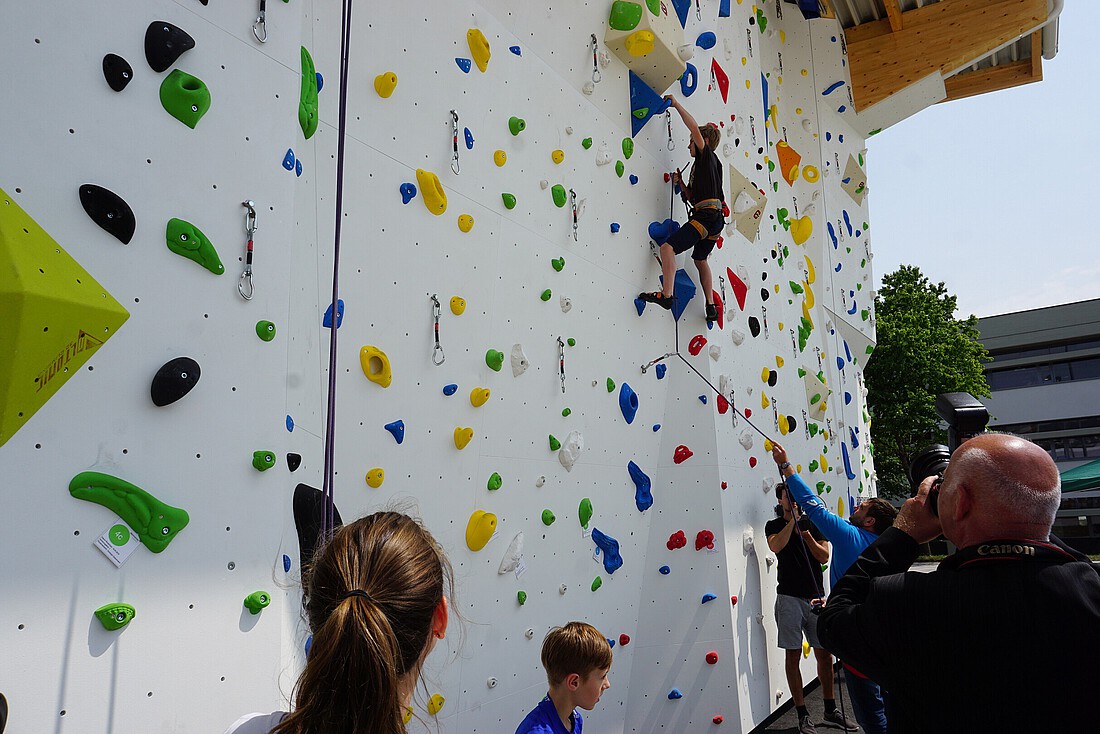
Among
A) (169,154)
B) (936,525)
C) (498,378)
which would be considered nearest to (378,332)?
(498,378)

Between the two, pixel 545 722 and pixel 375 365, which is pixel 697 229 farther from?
pixel 545 722

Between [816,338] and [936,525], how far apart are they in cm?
529

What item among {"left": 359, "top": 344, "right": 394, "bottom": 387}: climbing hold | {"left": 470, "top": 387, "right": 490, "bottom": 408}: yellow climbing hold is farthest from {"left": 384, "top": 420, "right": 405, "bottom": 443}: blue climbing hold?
{"left": 470, "top": 387, "right": 490, "bottom": 408}: yellow climbing hold

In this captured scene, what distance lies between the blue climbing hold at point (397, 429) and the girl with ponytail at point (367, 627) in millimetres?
1399

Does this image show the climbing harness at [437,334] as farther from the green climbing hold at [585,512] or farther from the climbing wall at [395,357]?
the green climbing hold at [585,512]

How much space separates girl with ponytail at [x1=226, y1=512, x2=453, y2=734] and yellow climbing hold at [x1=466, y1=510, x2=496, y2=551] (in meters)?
1.70

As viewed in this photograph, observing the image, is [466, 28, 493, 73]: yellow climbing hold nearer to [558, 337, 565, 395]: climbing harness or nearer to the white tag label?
[558, 337, 565, 395]: climbing harness

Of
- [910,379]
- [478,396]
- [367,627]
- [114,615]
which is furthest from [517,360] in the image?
[910,379]

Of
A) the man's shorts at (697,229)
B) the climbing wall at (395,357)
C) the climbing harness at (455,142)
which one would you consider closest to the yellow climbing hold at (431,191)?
the climbing wall at (395,357)

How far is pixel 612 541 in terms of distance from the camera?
3547 mm

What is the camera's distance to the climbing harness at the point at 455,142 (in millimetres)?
2746

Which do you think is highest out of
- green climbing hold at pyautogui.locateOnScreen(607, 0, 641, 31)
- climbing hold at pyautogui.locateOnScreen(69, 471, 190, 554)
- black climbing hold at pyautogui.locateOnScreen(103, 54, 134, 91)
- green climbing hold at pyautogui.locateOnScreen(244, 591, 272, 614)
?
green climbing hold at pyautogui.locateOnScreen(607, 0, 641, 31)

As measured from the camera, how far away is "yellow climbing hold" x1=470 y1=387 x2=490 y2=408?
277 cm

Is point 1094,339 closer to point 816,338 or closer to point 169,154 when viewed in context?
point 816,338
